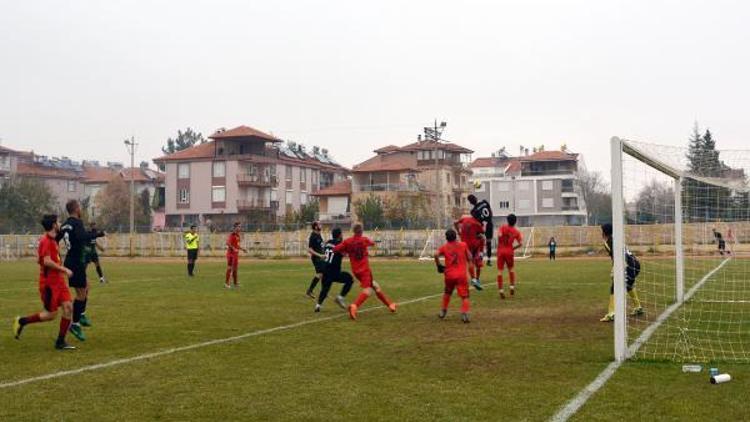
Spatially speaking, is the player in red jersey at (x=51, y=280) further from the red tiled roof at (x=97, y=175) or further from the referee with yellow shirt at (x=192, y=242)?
the red tiled roof at (x=97, y=175)

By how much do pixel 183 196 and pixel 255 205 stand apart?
900 cm

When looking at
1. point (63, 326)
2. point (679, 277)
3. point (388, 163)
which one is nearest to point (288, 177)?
point (388, 163)

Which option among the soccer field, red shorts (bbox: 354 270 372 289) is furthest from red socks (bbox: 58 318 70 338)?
red shorts (bbox: 354 270 372 289)

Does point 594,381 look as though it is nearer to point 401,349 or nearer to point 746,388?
point 746,388

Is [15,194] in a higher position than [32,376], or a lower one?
higher

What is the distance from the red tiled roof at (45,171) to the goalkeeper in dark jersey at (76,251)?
312 feet

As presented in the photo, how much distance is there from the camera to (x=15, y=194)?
257 feet

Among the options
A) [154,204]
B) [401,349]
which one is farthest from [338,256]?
[154,204]

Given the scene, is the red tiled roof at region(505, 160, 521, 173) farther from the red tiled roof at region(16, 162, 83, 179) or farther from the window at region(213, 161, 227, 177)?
the red tiled roof at region(16, 162, 83, 179)

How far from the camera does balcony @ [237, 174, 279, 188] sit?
8338cm

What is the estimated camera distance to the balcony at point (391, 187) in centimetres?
8314

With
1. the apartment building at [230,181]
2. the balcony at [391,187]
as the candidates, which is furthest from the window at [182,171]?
the balcony at [391,187]

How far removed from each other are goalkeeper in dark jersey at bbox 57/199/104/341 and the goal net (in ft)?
25.6

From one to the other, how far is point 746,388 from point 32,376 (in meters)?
7.80
